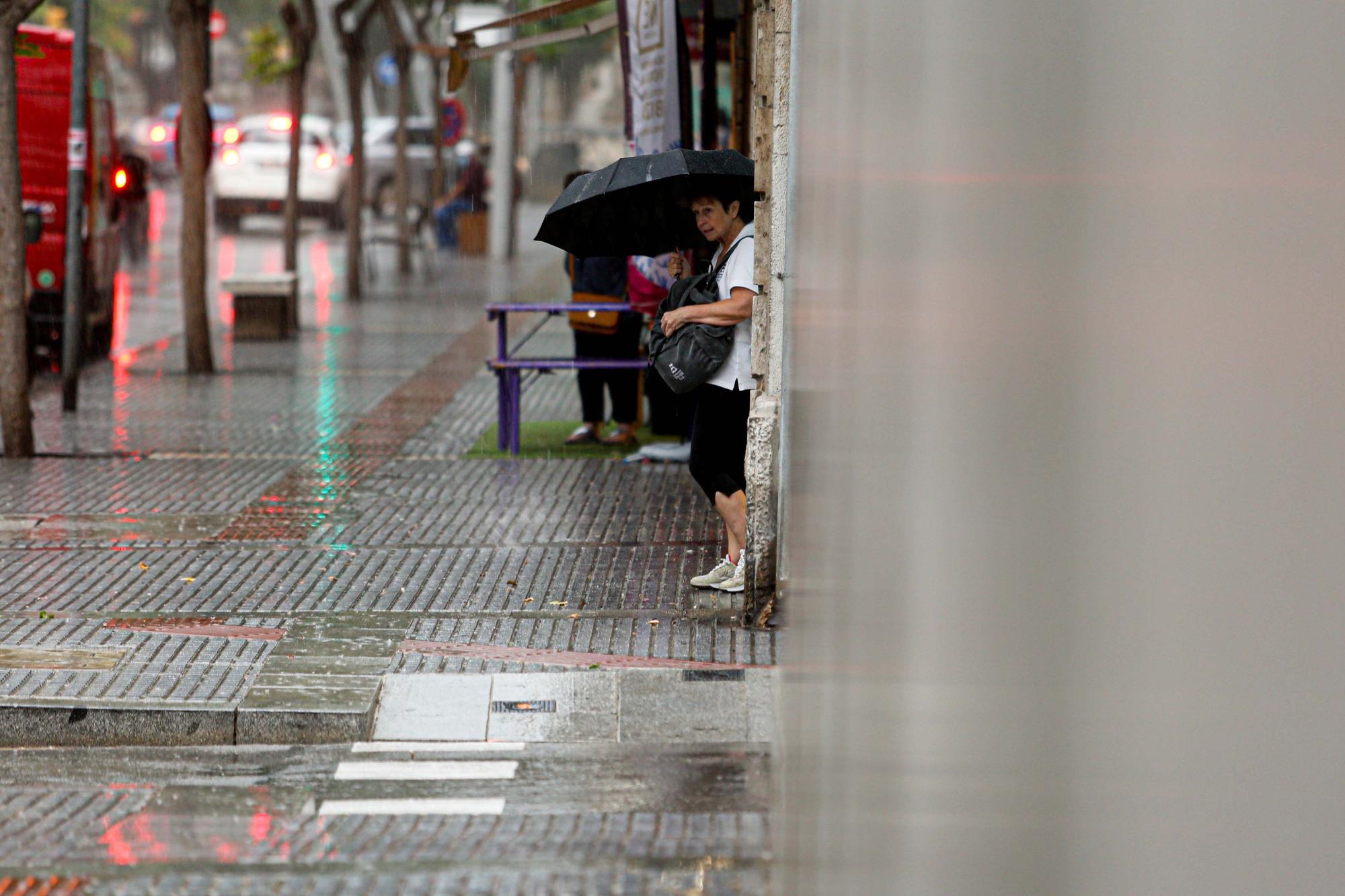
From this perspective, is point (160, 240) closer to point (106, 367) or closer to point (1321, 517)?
point (106, 367)

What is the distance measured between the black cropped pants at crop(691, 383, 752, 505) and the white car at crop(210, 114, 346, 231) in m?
25.8

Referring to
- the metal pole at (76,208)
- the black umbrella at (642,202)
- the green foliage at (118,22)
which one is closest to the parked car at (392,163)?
the green foliage at (118,22)

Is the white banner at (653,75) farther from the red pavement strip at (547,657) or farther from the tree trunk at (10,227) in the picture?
the red pavement strip at (547,657)

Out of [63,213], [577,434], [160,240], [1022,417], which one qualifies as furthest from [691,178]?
[160,240]

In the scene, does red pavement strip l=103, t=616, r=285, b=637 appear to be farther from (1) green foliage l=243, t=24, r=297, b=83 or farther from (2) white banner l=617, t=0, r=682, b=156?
(1) green foliage l=243, t=24, r=297, b=83

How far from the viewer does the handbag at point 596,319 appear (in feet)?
34.9

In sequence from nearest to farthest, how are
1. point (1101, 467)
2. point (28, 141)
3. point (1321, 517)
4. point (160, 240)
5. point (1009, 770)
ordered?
point (1321, 517), point (1101, 467), point (1009, 770), point (28, 141), point (160, 240)

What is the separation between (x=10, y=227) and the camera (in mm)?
10031

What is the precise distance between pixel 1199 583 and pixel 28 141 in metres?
14.4

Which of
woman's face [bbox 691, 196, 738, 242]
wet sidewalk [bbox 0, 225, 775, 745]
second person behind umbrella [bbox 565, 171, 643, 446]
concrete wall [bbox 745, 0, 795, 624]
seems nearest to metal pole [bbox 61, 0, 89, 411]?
wet sidewalk [bbox 0, 225, 775, 745]

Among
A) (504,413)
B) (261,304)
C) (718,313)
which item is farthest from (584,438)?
(261,304)

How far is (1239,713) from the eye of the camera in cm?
57

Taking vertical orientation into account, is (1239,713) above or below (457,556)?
above

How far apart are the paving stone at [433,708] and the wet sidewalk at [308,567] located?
0.05 metres
